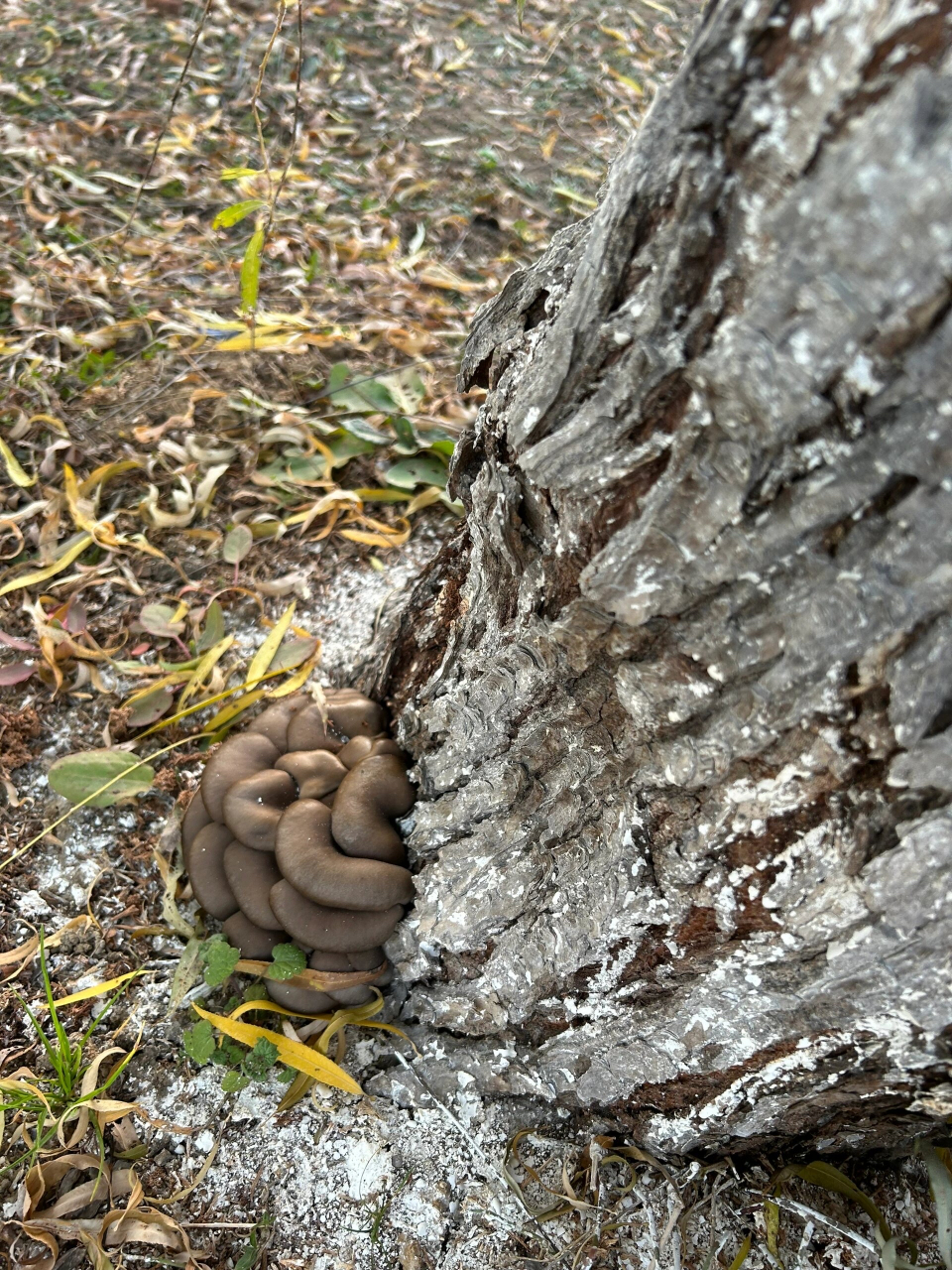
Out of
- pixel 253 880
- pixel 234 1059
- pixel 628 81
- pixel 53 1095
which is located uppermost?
pixel 628 81

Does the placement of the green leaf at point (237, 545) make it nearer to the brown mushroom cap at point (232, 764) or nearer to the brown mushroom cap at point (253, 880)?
the brown mushroom cap at point (232, 764)

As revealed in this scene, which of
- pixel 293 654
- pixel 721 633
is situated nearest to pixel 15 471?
pixel 293 654

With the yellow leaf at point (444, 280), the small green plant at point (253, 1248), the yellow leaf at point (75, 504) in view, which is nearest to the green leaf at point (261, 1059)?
the small green plant at point (253, 1248)

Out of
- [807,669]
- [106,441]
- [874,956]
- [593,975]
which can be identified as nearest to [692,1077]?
[593,975]

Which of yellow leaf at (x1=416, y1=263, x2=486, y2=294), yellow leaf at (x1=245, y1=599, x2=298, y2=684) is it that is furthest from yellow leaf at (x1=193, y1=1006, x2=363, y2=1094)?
yellow leaf at (x1=416, y1=263, x2=486, y2=294)

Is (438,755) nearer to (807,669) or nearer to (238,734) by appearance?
(238,734)

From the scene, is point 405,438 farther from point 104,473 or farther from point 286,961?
point 286,961

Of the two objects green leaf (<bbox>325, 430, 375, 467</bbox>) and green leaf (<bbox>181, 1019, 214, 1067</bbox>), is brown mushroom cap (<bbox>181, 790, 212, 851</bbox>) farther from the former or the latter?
green leaf (<bbox>325, 430, 375, 467</bbox>)
